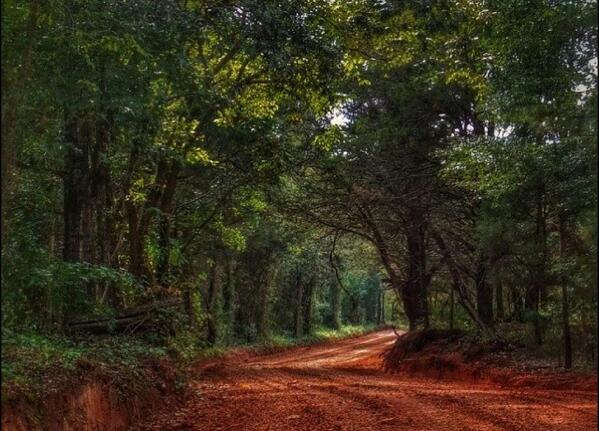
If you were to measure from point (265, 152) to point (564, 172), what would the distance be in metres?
6.98

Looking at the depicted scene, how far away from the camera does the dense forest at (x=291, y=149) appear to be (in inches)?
310

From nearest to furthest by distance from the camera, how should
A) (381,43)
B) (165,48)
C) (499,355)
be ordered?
(165,48)
(381,43)
(499,355)

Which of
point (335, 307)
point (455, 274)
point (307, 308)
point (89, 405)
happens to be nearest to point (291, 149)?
point (455, 274)

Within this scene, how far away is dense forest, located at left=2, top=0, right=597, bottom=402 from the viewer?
786 centimetres

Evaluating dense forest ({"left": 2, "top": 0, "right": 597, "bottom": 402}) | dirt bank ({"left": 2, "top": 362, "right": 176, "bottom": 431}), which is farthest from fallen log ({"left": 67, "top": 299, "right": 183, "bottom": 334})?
dirt bank ({"left": 2, "top": 362, "right": 176, "bottom": 431})

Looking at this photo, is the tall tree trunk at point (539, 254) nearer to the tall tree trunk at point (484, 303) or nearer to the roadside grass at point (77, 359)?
the tall tree trunk at point (484, 303)

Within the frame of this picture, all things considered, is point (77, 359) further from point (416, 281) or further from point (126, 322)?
point (416, 281)

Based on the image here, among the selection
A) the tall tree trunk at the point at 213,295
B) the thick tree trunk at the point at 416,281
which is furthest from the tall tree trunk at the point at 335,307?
the thick tree trunk at the point at 416,281

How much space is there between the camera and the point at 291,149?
16.2m

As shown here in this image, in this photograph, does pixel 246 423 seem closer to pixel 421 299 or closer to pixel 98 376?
pixel 98 376

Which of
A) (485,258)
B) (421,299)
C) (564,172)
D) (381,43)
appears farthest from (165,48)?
(421,299)

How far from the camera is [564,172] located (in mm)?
12414

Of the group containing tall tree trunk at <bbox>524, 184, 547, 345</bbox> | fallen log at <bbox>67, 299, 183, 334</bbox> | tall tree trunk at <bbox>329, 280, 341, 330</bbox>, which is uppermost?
tall tree trunk at <bbox>524, 184, 547, 345</bbox>

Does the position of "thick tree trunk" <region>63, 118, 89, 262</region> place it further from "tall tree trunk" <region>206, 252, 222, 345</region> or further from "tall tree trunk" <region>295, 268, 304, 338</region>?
"tall tree trunk" <region>295, 268, 304, 338</region>
